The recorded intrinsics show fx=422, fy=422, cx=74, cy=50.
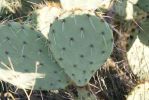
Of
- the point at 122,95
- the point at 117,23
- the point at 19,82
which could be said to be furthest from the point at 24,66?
the point at 122,95

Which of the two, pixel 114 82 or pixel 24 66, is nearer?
pixel 24 66

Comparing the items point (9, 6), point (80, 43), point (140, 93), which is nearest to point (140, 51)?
point (140, 93)

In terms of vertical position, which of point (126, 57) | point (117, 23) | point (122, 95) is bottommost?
point (122, 95)

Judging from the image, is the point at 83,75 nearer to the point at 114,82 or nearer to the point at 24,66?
the point at 24,66

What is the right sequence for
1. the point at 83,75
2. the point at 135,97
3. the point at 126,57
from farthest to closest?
the point at 126,57, the point at 135,97, the point at 83,75

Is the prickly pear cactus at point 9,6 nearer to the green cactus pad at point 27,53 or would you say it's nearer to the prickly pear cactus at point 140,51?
the green cactus pad at point 27,53

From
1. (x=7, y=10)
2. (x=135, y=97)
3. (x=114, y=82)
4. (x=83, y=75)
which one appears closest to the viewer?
(x=83, y=75)

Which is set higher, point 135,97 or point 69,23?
point 69,23
